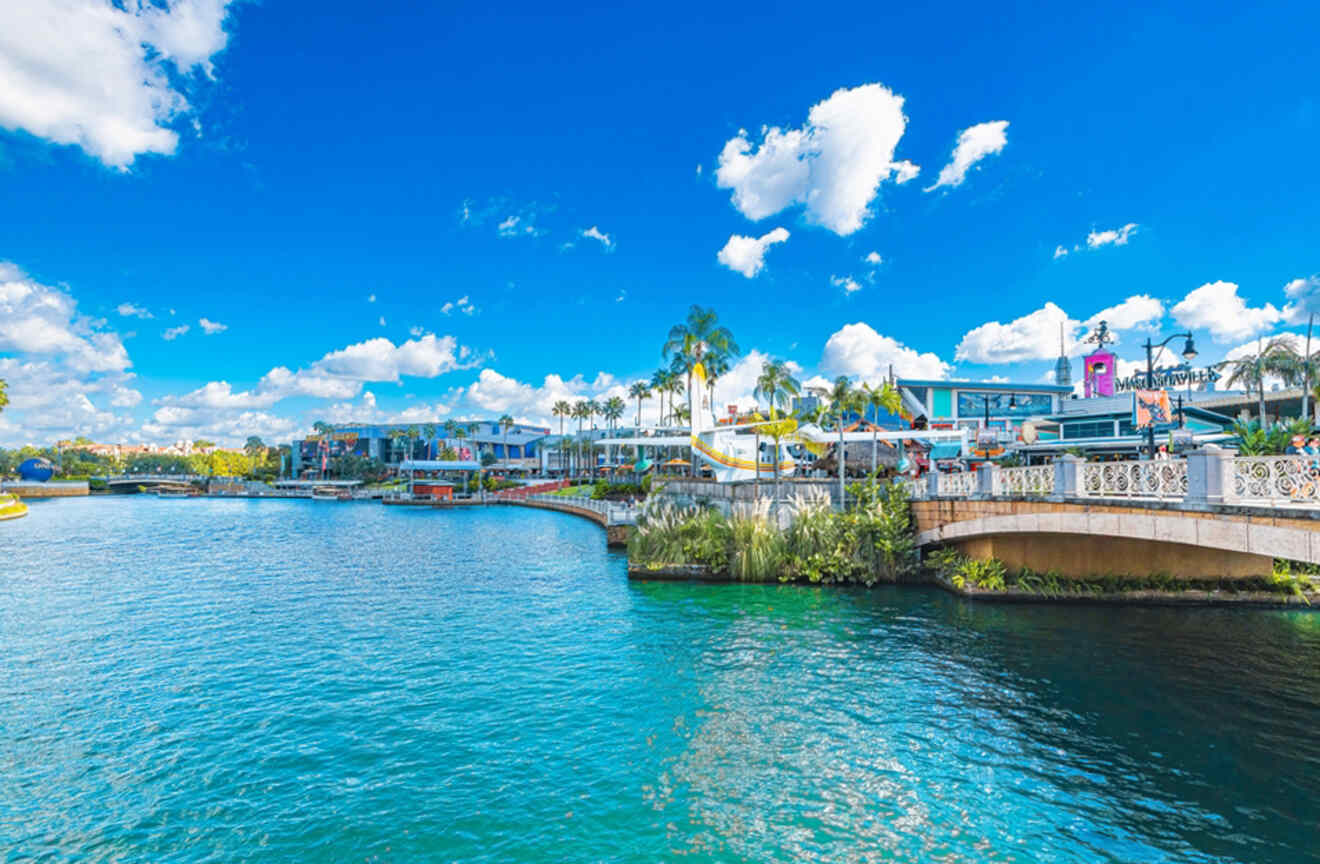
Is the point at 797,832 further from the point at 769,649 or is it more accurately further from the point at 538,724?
the point at 769,649

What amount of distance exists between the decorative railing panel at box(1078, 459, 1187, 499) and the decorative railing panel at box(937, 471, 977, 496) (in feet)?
16.9

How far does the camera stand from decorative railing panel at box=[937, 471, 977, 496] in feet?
68.9

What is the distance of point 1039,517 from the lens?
55.3 feet

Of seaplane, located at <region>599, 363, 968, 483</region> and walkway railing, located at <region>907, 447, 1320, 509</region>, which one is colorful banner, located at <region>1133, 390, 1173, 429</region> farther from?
seaplane, located at <region>599, 363, 968, 483</region>

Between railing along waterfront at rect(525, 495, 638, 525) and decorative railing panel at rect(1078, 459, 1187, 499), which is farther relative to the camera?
railing along waterfront at rect(525, 495, 638, 525)

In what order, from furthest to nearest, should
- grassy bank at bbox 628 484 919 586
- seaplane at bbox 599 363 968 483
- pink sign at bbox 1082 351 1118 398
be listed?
pink sign at bbox 1082 351 1118 398 → seaplane at bbox 599 363 968 483 → grassy bank at bbox 628 484 919 586

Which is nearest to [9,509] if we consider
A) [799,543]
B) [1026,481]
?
[799,543]

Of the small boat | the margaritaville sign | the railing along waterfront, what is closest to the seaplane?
the railing along waterfront

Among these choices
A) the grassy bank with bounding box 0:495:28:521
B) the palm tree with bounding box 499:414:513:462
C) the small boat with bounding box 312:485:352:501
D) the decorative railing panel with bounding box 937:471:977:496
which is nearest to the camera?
the decorative railing panel with bounding box 937:471:977:496

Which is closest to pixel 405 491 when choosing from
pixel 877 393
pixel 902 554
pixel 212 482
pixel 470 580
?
pixel 212 482

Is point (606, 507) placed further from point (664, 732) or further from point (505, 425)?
point (505, 425)

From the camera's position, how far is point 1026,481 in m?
18.3

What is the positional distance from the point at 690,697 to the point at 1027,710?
271 inches

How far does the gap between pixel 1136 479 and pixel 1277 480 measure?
441cm
